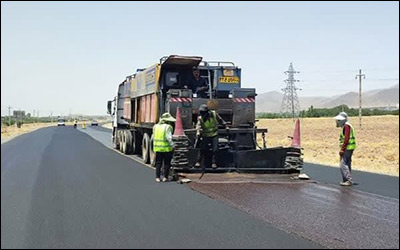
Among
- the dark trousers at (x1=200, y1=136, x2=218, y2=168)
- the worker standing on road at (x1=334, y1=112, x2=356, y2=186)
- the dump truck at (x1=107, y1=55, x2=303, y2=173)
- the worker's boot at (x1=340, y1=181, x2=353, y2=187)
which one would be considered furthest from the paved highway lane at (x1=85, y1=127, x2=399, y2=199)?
the dark trousers at (x1=200, y1=136, x2=218, y2=168)

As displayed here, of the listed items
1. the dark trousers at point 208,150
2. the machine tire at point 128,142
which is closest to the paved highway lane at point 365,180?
the dark trousers at point 208,150

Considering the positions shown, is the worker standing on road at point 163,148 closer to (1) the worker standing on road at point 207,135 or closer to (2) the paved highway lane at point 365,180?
(1) the worker standing on road at point 207,135

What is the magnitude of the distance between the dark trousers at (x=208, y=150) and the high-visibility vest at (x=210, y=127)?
4.1 inches

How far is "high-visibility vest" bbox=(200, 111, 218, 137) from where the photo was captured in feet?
41.0

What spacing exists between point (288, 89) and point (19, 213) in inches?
2853

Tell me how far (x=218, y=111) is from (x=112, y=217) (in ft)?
22.8

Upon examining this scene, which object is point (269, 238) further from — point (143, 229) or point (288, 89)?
point (288, 89)

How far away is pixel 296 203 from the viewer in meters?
8.77

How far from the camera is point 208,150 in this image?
12516 mm

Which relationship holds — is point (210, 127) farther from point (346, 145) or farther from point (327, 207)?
point (327, 207)

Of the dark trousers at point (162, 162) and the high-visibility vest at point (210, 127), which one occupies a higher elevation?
the high-visibility vest at point (210, 127)

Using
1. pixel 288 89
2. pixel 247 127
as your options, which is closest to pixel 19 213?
pixel 247 127

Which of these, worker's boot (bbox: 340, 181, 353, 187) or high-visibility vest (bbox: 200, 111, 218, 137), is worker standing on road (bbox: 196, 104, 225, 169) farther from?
worker's boot (bbox: 340, 181, 353, 187)

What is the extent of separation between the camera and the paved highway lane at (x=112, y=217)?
466 cm
